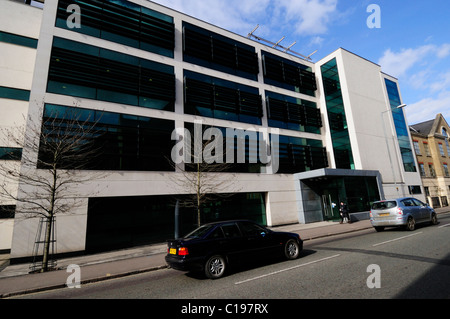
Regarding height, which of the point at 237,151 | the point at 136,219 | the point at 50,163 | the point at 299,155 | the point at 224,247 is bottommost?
the point at 224,247

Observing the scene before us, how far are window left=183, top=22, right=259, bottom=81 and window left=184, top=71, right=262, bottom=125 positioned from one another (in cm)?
134

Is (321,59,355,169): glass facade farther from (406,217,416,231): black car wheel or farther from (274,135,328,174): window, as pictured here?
(406,217,416,231): black car wheel

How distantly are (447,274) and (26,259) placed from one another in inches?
591

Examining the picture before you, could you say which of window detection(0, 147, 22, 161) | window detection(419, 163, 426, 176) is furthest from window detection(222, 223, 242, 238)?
window detection(419, 163, 426, 176)

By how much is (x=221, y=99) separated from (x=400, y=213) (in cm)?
1358

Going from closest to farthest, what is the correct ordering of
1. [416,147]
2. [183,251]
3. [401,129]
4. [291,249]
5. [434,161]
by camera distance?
[183,251], [291,249], [401,129], [416,147], [434,161]

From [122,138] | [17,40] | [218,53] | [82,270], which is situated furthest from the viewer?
[218,53]

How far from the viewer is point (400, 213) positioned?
38.5ft

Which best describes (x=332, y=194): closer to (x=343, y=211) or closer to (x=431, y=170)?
(x=343, y=211)

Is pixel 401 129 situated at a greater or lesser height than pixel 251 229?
greater

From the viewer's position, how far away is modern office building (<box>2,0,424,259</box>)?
1233 cm

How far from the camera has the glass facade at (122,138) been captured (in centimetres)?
1205

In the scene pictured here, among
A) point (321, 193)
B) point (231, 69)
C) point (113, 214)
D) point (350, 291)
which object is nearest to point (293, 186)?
point (321, 193)

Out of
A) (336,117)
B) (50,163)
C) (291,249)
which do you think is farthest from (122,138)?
(336,117)
